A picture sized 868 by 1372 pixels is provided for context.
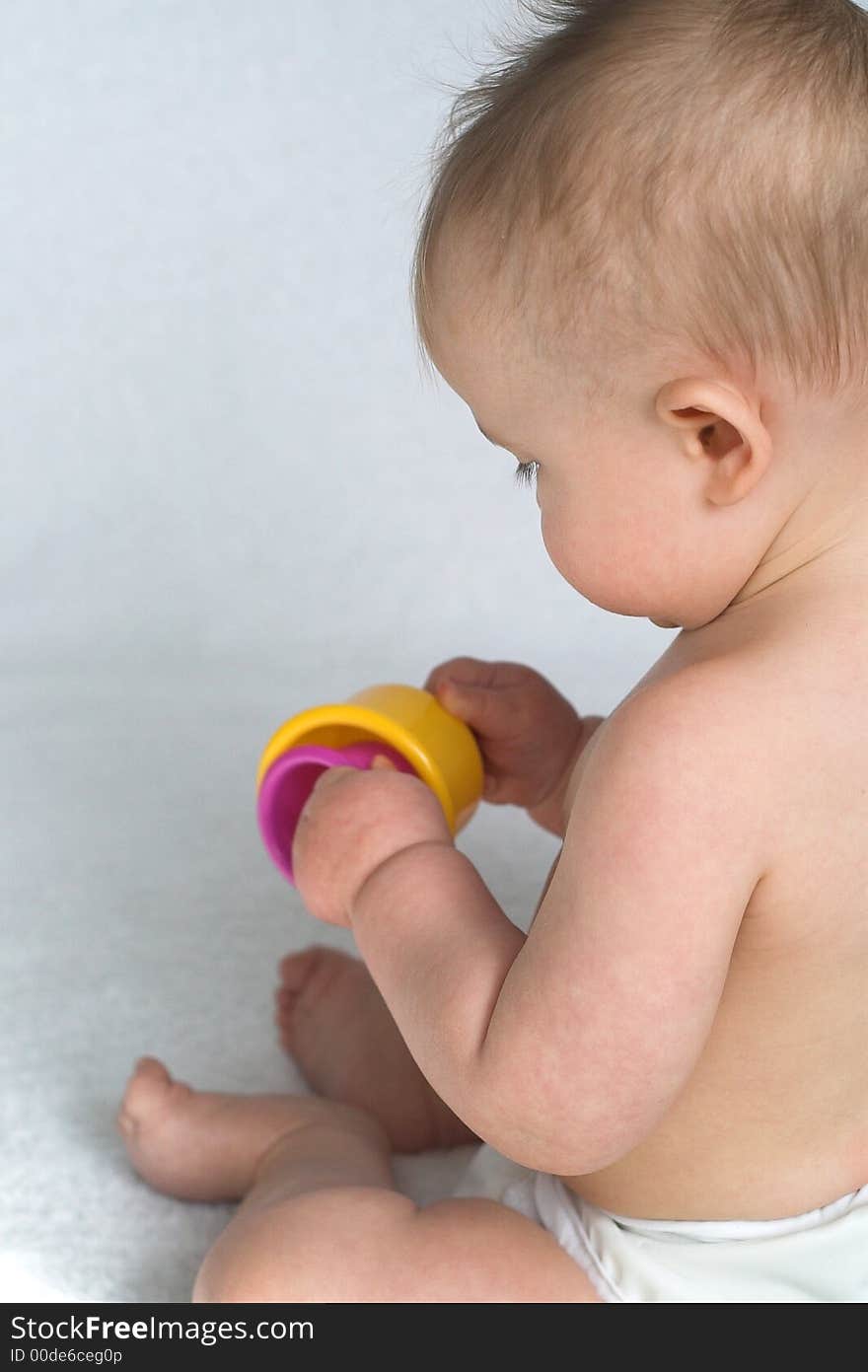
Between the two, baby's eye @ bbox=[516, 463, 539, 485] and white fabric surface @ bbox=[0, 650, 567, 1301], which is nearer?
baby's eye @ bbox=[516, 463, 539, 485]

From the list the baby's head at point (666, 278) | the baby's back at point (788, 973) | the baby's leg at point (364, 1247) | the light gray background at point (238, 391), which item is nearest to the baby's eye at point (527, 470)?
the baby's head at point (666, 278)

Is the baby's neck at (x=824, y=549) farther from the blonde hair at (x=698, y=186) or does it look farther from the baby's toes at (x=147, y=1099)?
the baby's toes at (x=147, y=1099)

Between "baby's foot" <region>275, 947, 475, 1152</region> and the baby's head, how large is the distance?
0.39 metres

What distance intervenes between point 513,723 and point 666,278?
1.43ft

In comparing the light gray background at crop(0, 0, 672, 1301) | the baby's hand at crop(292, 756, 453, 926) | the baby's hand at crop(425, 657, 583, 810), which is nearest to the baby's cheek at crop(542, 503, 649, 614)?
the baby's hand at crop(292, 756, 453, 926)

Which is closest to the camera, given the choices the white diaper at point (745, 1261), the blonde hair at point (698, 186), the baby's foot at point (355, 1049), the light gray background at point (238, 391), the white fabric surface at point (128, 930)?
the blonde hair at point (698, 186)

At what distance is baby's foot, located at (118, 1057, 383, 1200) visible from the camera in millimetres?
1025

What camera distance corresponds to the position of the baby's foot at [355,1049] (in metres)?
1.10

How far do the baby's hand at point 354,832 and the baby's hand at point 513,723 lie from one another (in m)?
0.21

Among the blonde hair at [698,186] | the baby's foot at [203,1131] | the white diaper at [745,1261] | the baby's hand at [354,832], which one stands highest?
the blonde hair at [698,186]

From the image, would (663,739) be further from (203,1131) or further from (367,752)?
(203,1131)

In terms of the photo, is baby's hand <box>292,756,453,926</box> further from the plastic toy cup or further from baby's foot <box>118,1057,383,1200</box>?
baby's foot <box>118,1057,383,1200</box>

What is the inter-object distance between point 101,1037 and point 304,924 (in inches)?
8.5

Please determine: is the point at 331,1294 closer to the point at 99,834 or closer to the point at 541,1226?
the point at 541,1226
